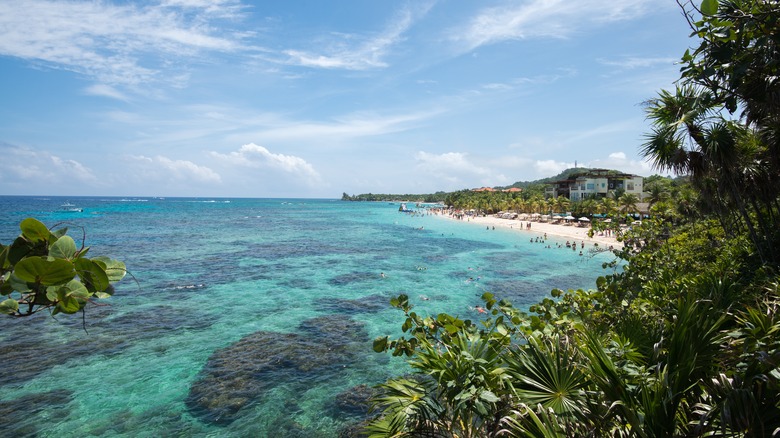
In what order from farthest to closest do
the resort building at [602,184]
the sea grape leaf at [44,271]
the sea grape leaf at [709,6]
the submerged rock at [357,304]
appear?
1. the resort building at [602,184]
2. the submerged rock at [357,304]
3. the sea grape leaf at [709,6]
4. the sea grape leaf at [44,271]

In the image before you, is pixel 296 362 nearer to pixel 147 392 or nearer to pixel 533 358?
pixel 147 392

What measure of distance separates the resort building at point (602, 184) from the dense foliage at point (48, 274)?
7841 cm

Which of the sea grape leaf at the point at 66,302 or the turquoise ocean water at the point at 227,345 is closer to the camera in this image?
the sea grape leaf at the point at 66,302

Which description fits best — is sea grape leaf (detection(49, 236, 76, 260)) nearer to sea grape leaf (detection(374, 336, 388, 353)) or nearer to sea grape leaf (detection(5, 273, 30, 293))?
sea grape leaf (detection(5, 273, 30, 293))

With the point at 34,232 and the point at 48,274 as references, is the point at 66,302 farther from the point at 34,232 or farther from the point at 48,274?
the point at 34,232

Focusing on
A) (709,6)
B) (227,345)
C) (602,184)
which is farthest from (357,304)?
(602,184)

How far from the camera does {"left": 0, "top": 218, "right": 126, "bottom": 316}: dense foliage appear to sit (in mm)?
1687

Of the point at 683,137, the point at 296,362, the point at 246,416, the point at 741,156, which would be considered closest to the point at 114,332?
the point at 296,362

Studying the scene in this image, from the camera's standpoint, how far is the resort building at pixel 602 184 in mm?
72688

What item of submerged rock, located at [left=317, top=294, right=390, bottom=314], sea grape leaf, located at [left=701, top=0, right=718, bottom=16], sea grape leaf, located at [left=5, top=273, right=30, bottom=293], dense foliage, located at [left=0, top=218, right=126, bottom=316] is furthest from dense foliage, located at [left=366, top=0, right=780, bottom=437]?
submerged rock, located at [left=317, top=294, right=390, bottom=314]

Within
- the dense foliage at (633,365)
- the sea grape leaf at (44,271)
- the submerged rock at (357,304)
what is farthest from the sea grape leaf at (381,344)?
the submerged rock at (357,304)

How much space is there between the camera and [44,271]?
1703 mm

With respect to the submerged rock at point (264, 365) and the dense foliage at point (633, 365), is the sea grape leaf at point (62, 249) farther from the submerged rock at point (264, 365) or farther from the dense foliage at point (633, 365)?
the submerged rock at point (264, 365)

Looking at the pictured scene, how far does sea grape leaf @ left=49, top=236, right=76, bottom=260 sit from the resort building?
3090 inches
